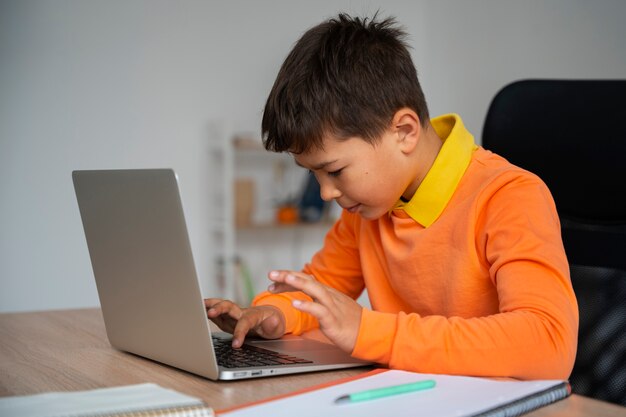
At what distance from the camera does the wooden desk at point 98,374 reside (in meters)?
0.80

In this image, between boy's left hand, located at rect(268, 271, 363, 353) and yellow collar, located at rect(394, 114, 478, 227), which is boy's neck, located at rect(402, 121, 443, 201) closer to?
yellow collar, located at rect(394, 114, 478, 227)

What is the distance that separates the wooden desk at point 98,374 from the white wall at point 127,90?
6.16 feet

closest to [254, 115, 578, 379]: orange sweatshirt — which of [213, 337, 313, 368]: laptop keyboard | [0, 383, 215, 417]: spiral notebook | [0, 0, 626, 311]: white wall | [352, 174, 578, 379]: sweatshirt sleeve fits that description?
[352, 174, 578, 379]: sweatshirt sleeve

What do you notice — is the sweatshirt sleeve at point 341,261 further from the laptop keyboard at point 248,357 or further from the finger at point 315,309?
the finger at point 315,309

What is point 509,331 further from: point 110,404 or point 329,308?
Result: point 110,404

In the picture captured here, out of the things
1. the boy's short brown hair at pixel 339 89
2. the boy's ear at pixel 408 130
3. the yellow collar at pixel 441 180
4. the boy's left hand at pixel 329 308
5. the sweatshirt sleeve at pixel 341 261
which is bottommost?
the sweatshirt sleeve at pixel 341 261

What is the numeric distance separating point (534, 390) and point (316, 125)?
19.5 inches

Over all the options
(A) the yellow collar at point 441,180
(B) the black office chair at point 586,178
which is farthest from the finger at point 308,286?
(B) the black office chair at point 586,178

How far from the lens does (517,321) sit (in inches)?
35.9

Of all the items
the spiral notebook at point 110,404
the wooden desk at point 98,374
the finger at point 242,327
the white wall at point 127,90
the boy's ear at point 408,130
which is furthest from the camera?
the white wall at point 127,90

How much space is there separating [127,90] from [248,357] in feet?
8.42

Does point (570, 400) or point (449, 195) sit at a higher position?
point (449, 195)

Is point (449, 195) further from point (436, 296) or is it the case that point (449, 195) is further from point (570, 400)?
point (570, 400)

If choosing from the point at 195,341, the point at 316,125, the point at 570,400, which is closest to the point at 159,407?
the point at 195,341
